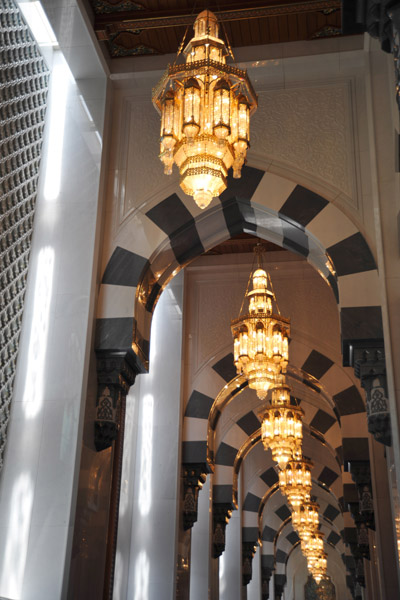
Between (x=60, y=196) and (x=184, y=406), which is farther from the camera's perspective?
(x=184, y=406)

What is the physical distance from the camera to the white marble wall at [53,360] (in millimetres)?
4906

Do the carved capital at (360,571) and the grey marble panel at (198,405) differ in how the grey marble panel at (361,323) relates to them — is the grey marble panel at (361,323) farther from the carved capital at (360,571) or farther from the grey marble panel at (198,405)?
the carved capital at (360,571)

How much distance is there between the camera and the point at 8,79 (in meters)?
5.53

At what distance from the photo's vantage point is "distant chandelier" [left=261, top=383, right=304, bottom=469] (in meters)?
9.45

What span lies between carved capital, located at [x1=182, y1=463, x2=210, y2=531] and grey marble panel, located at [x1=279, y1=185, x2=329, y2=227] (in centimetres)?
395

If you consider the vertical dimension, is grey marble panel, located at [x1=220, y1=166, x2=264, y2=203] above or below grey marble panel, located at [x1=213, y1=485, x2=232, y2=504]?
above

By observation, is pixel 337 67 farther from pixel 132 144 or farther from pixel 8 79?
pixel 8 79

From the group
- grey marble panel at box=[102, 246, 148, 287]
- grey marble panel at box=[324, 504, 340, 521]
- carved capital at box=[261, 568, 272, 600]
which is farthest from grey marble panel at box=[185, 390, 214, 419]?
grey marble panel at box=[324, 504, 340, 521]

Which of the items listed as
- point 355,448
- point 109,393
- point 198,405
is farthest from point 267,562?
point 109,393

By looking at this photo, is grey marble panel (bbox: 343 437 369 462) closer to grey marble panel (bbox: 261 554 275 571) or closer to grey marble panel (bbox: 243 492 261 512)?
grey marble panel (bbox: 243 492 261 512)

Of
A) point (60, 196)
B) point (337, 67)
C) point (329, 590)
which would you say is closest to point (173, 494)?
point (60, 196)

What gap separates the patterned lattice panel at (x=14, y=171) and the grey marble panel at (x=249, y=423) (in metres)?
6.90

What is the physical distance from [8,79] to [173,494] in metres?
5.10

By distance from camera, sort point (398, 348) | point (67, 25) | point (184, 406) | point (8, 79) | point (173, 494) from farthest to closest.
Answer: point (184, 406) < point (173, 494) < point (67, 25) < point (8, 79) < point (398, 348)
